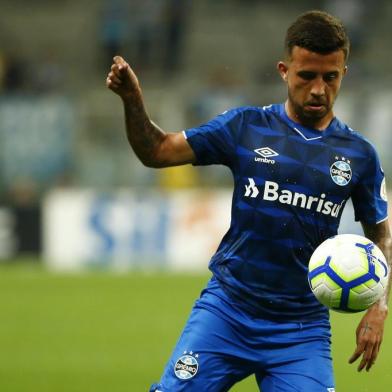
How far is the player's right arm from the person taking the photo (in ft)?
15.8

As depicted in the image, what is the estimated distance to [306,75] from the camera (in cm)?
504

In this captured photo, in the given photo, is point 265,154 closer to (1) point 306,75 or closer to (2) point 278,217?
(2) point 278,217

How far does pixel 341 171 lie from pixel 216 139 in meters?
0.60

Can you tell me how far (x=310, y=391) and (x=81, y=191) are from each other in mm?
14622

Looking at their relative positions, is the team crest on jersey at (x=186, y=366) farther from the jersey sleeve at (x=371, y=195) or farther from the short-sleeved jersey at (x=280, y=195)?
the jersey sleeve at (x=371, y=195)

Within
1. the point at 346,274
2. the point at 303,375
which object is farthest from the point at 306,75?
the point at 303,375

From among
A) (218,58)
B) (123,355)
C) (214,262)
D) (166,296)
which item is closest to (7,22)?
(218,58)

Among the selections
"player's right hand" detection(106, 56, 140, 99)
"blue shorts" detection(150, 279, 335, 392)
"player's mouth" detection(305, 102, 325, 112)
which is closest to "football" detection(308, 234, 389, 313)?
"blue shorts" detection(150, 279, 335, 392)

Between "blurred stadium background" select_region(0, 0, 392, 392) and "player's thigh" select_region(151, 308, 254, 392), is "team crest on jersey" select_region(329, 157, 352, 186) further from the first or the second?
"blurred stadium background" select_region(0, 0, 392, 392)

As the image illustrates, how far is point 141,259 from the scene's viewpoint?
748 inches

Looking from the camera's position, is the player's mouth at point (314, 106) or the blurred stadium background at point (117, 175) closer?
the player's mouth at point (314, 106)

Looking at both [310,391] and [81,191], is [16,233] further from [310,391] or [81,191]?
[310,391]

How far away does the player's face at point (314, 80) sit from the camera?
197 inches

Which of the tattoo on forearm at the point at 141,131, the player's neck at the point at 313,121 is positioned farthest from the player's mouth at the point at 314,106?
the tattoo on forearm at the point at 141,131
